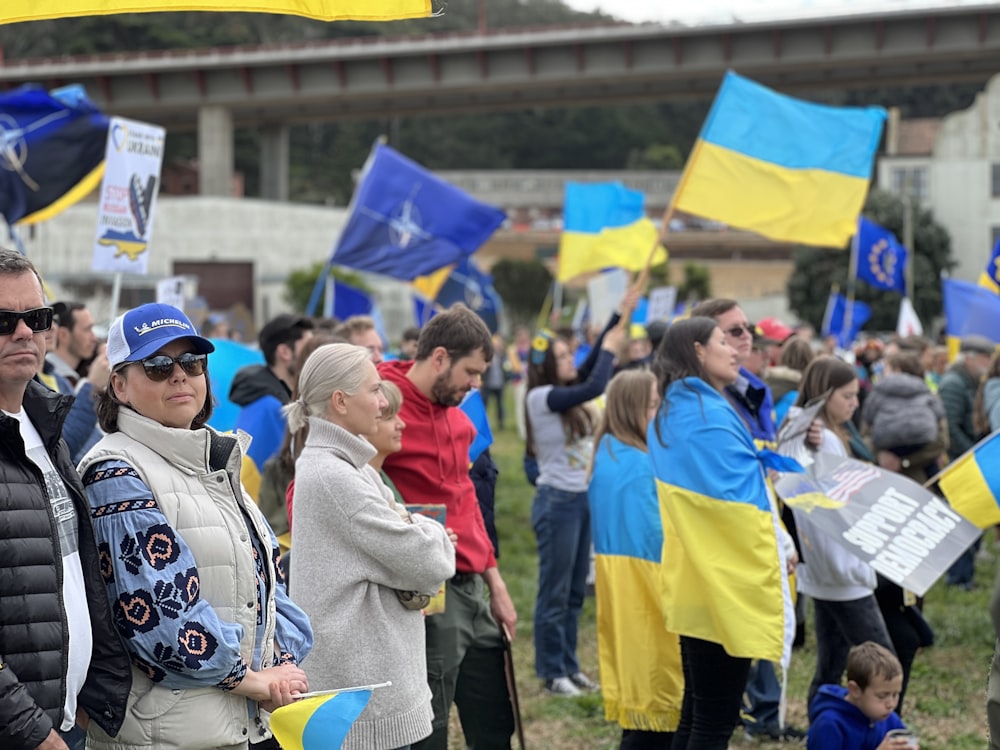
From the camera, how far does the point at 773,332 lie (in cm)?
875

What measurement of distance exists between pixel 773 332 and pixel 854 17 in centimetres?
4813

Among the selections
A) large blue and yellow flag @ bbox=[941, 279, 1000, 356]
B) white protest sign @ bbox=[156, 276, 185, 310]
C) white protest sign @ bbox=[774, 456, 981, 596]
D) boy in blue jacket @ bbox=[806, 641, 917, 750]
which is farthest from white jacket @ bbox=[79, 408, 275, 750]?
large blue and yellow flag @ bbox=[941, 279, 1000, 356]

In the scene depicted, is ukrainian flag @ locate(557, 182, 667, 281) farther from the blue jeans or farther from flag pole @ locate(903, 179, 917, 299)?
flag pole @ locate(903, 179, 917, 299)

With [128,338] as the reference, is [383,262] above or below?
below

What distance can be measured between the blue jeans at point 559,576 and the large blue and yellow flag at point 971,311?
702cm

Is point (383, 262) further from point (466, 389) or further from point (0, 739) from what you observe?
point (0, 739)

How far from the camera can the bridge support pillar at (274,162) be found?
65625 millimetres

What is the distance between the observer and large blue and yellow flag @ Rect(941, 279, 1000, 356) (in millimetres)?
13516

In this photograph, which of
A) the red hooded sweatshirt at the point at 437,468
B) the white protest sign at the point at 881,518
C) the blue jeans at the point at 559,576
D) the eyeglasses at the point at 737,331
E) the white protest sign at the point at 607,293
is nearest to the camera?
the red hooded sweatshirt at the point at 437,468

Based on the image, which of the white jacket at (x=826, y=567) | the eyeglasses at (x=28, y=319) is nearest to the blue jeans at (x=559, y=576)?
the white jacket at (x=826, y=567)

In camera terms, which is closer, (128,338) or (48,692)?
(48,692)

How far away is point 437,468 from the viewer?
4848 mm

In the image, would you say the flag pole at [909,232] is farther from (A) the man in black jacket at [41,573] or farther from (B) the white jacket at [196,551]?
(A) the man in black jacket at [41,573]

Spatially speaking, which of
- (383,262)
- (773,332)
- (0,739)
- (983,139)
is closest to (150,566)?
(0,739)
